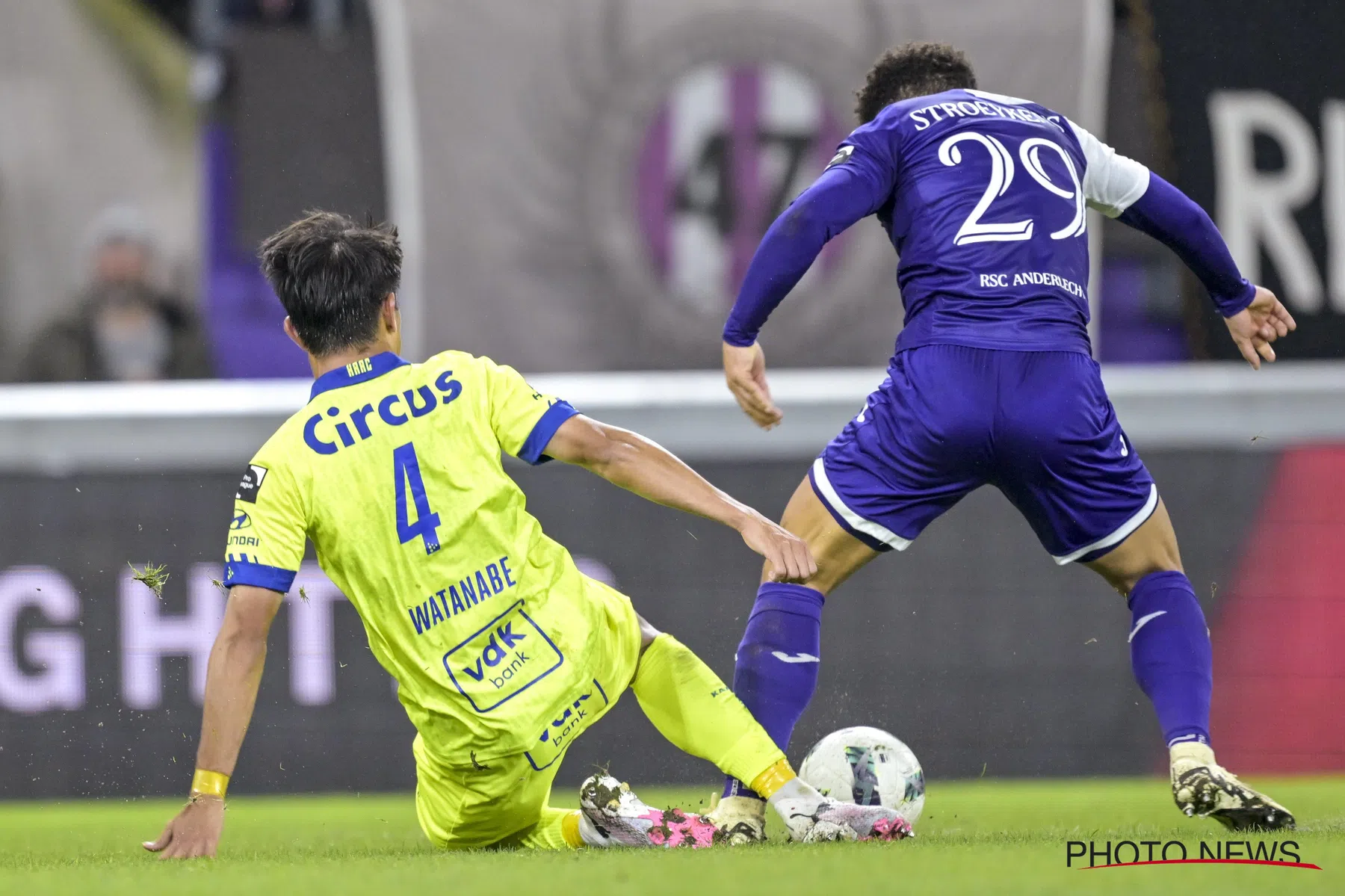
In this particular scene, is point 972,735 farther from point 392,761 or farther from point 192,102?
point 192,102

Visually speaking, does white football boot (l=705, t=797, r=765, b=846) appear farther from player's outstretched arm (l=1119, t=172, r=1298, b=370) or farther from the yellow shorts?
player's outstretched arm (l=1119, t=172, r=1298, b=370)

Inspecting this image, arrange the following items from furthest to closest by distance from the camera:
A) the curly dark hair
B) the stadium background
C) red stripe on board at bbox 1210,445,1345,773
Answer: the stadium background, red stripe on board at bbox 1210,445,1345,773, the curly dark hair

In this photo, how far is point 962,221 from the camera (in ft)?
12.0

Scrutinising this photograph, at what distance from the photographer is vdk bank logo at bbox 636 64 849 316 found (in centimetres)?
823

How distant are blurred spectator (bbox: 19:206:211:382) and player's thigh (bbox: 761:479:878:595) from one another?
5082 mm

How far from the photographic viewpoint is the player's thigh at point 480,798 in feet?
10.7

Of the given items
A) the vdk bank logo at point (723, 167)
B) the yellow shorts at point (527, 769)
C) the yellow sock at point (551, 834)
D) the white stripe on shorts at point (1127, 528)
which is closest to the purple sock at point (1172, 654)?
the white stripe on shorts at point (1127, 528)

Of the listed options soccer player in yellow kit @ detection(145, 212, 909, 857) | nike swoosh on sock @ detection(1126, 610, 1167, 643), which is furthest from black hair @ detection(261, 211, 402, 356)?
nike swoosh on sock @ detection(1126, 610, 1167, 643)

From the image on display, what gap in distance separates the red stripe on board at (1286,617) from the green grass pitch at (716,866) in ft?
6.25

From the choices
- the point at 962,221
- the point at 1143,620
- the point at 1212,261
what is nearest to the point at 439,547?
the point at 962,221

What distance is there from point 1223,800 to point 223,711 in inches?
79.7

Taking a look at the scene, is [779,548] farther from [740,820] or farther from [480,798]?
[480,798]

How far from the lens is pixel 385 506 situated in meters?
3.18

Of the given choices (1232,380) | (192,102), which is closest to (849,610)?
(1232,380)
